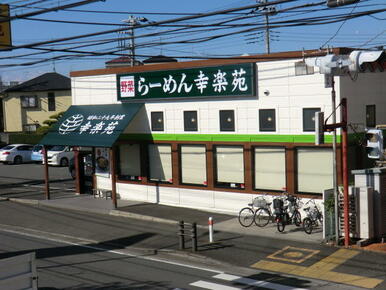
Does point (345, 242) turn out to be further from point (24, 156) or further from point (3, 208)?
point (24, 156)

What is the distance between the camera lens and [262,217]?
1820 cm

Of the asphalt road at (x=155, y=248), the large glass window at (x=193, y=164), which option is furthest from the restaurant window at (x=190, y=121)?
the asphalt road at (x=155, y=248)

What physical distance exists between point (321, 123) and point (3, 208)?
1467cm

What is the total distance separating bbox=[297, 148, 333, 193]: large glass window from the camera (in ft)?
56.5

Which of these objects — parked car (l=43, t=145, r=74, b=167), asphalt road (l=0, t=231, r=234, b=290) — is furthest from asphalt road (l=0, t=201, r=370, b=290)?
parked car (l=43, t=145, r=74, b=167)

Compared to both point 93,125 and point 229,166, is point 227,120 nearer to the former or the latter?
point 229,166

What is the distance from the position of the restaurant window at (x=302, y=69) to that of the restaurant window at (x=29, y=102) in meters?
42.7

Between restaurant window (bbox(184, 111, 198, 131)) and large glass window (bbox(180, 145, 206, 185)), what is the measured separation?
711mm

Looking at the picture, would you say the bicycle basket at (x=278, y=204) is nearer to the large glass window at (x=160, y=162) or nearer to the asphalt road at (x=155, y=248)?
the asphalt road at (x=155, y=248)

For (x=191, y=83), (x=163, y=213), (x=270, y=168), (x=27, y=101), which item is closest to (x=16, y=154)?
(x=27, y=101)

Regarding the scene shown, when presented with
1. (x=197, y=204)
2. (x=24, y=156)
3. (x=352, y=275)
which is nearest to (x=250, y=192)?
(x=197, y=204)

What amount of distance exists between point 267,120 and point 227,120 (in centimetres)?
171

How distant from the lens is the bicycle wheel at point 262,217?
57.8 ft

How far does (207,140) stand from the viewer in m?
20.2
